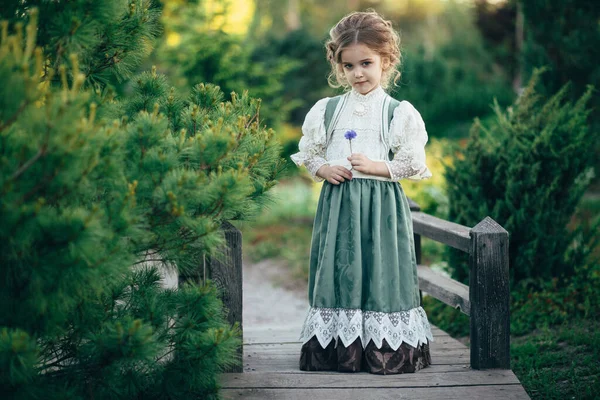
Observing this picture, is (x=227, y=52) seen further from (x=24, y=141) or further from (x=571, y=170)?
(x=24, y=141)

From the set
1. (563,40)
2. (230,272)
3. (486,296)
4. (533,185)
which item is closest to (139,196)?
(230,272)

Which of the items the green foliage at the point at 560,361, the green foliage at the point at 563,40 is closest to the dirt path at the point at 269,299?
the green foliage at the point at 560,361

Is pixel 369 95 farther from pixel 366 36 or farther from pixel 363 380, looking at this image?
pixel 363 380

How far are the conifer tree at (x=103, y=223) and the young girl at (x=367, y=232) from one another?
489 mm

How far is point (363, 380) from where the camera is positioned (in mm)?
3064

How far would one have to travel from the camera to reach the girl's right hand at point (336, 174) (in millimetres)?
3217

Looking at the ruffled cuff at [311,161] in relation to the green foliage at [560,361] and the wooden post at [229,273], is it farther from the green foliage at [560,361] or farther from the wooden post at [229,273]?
the green foliage at [560,361]

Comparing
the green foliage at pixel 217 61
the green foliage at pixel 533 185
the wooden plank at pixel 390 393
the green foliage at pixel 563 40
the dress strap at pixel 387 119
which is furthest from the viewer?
the green foliage at pixel 217 61

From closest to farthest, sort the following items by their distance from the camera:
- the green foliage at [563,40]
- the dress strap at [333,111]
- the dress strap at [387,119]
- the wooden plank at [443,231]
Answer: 1. the dress strap at [387,119]
2. the dress strap at [333,111]
3. the wooden plank at [443,231]
4. the green foliage at [563,40]

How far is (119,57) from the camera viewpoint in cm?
285

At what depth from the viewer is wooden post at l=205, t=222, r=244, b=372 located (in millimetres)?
3113

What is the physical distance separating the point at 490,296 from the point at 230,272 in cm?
134

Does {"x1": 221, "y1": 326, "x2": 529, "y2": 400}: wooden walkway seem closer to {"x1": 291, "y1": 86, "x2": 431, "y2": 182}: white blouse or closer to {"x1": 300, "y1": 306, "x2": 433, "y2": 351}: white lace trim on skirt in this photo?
{"x1": 300, "y1": 306, "x2": 433, "y2": 351}: white lace trim on skirt

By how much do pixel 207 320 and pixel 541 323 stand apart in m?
2.87
